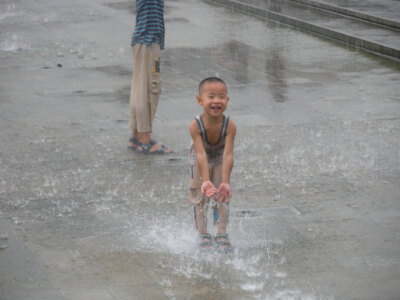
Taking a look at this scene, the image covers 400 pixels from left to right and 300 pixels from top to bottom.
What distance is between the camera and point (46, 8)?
63.8ft

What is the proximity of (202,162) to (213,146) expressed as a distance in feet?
0.86

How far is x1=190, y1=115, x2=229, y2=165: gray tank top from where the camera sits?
5.44 meters

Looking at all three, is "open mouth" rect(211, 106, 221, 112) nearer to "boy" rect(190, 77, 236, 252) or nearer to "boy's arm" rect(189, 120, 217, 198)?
"boy" rect(190, 77, 236, 252)

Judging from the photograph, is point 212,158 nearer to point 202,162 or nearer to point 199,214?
point 202,162

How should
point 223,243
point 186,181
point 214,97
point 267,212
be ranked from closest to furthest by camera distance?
point 214,97 → point 223,243 → point 267,212 → point 186,181

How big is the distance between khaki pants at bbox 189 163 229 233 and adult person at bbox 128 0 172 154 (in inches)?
93.9

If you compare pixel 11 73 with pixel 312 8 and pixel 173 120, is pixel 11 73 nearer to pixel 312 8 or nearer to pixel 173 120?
pixel 173 120

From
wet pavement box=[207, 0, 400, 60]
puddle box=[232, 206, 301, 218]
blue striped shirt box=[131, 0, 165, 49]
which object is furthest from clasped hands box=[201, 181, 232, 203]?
wet pavement box=[207, 0, 400, 60]

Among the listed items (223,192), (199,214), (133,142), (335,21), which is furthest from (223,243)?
(335,21)

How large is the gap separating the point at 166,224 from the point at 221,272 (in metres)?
1.01

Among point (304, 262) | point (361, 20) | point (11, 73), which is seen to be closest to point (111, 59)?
point (11, 73)

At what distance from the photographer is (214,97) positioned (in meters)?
5.30

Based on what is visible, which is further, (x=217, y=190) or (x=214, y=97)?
(x=214, y=97)

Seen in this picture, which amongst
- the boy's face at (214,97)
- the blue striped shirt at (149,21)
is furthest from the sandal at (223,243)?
the blue striped shirt at (149,21)
